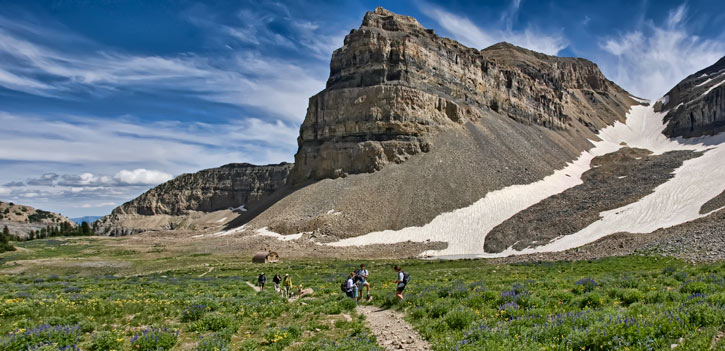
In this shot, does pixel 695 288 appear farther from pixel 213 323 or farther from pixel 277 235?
pixel 277 235

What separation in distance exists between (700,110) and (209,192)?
186218mm

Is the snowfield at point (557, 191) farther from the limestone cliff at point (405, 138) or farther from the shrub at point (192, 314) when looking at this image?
the shrub at point (192, 314)

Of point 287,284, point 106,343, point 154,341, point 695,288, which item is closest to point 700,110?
point 695,288

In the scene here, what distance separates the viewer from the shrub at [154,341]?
9742mm

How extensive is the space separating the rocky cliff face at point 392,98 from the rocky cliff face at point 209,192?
88.6 metres

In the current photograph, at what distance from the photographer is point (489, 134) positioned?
95312mm

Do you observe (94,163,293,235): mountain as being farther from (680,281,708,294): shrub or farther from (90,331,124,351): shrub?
(680,281,708,294): shrub

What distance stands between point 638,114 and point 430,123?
461 ft

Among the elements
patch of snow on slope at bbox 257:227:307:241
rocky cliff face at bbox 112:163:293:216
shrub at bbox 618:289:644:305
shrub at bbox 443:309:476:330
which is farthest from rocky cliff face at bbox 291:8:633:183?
rocky cliff face at bbox 112:163:293:216

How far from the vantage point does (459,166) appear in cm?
8075

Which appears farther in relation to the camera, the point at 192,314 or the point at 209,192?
the point at 209,192

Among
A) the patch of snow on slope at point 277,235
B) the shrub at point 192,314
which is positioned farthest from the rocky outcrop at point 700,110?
the shrub at point 192,314

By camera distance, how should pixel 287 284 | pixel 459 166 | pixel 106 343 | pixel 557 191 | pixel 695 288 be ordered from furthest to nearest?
1. pixel 459 166
2. pixel 557 191
3. pixel 287 284
4. pixel 695 288
5. pixel 106 343

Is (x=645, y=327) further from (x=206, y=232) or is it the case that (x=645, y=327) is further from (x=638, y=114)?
(x=638, y=114)
